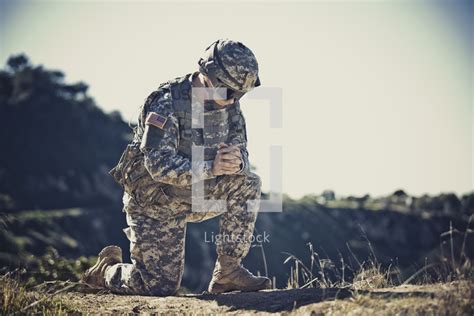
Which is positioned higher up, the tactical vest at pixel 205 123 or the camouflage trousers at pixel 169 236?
the tactical vest at pixel 205 123

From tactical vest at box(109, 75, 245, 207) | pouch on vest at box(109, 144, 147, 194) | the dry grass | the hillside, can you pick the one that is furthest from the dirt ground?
the hillside

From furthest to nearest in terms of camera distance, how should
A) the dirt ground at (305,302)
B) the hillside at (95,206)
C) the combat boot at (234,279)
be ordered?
1. the hillside at (95,206)
2. the combat boot at (234,279)
3. the dirt ground at (305,302)

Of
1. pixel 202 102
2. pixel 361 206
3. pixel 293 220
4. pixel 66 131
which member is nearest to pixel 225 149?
pixel 202 102

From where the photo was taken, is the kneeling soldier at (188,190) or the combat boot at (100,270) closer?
the kneeling soldier at (188,190)

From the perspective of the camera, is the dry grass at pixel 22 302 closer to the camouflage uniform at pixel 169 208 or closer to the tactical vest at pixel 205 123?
the camouflage uniform at pixel 169 208

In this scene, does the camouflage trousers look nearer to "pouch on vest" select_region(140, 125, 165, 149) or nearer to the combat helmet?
"pouch on vest" select_region(140, 125, 165, 149)

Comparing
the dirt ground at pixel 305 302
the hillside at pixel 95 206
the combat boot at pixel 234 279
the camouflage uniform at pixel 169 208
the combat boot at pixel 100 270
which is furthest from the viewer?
the hillside at pixel 95 206

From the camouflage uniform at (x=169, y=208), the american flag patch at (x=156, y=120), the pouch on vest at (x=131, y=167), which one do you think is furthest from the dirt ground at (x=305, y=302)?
the american flag patch at (x=156, y=120)

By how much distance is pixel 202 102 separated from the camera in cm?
537

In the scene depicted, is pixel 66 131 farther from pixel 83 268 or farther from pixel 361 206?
pixel 83 268

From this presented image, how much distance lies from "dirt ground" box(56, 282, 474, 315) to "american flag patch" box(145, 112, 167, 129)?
1434mm

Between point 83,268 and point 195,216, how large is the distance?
2685 mm

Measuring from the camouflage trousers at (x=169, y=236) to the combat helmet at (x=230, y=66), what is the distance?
31.7 inches

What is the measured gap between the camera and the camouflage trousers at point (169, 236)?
5250 millimetres
